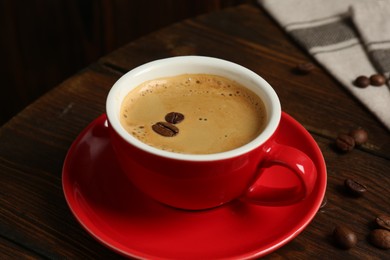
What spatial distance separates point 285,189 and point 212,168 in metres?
0.14

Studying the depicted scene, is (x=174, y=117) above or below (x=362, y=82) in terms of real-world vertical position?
above

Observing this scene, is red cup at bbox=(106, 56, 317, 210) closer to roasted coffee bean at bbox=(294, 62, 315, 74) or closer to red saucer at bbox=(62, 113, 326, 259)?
red saucer at bbox=(62, 113, 326, 259)

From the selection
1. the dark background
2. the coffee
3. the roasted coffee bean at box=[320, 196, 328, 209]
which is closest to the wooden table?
the roasted coffee bean at box=[320, 196, 328, 209]

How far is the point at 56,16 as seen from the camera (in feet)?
6.54

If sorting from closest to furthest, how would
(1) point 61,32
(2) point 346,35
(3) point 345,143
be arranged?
(3) point 345,143 < (2) point 346,35 < (1) point 61,32

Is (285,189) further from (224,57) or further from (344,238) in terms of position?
(224,57)

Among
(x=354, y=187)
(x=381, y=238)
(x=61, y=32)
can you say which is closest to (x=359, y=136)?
(x=354, y=187)

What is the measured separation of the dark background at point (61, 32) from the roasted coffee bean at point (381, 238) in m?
1.47

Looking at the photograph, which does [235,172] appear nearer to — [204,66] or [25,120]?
[204,66]

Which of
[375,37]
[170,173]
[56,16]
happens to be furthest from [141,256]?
[56,16]

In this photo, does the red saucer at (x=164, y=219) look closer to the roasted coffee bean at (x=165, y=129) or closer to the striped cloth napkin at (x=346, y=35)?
the roasted coffee bean at (x=165, y=129)

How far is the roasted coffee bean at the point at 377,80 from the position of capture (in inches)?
45.6

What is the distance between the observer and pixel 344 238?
80cm

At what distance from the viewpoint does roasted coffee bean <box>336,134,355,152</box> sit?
38.9 inches
